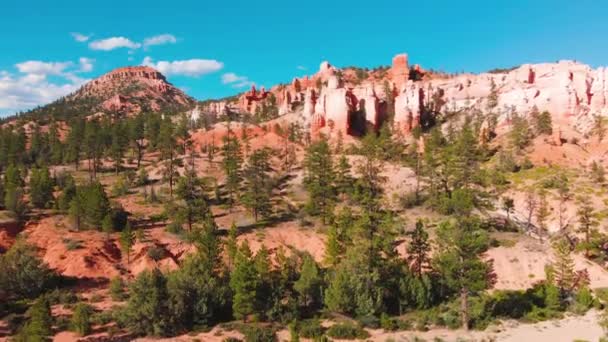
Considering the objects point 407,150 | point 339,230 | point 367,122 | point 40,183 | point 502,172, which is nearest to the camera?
point 339,230

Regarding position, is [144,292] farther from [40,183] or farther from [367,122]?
[367,122]

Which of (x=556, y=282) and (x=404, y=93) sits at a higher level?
(x=404, y=93)

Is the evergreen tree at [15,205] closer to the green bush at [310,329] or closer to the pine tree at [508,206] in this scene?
the green bush at [310,329]

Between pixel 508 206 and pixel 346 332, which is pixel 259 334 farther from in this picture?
pixel 508 206

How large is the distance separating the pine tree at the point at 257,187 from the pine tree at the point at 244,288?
73.0ft

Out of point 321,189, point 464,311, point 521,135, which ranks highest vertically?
point 521,135

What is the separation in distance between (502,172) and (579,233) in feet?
75.3

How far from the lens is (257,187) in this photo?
67.6 meters

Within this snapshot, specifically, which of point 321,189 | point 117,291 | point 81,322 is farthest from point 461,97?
point 81,322

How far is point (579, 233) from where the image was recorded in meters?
55.3

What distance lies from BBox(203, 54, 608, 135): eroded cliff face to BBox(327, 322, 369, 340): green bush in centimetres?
7736

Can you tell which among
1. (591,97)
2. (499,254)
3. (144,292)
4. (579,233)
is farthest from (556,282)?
(591,97)

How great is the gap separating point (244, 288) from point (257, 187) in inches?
1205

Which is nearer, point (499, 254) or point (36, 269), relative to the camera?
point (36, 269)
